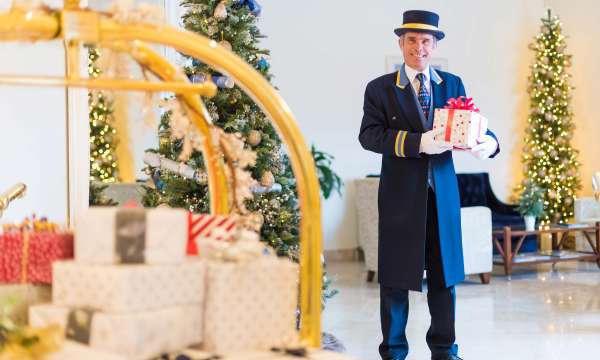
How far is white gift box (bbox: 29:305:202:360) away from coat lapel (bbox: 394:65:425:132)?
299cm

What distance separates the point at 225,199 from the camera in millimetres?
1283

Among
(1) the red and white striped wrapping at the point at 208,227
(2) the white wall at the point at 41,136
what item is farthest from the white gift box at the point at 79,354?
(2) the white wall at the point at 41,136

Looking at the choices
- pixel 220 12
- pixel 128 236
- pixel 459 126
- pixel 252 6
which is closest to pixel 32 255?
pixel 128 236

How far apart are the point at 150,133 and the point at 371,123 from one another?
3727 millimetres

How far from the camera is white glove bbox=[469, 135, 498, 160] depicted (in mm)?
3791

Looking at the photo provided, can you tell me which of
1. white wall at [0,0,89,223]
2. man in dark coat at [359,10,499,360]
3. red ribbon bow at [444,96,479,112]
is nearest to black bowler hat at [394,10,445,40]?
man in dark coat at [359,10,499,360]

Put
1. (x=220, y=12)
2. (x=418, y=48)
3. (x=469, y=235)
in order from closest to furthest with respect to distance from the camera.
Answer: (x=418, y=48), (x=220, y=12), (x=469, y=235)

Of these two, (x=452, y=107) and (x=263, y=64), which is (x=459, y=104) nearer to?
(x=452, y=107)

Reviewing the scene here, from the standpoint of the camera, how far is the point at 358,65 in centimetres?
1066

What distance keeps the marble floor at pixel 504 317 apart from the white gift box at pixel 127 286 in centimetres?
401

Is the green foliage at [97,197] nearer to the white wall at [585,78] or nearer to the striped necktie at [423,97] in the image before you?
the striped necktie at [423,97]

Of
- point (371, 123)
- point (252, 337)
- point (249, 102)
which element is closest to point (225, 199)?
point (252, 337)

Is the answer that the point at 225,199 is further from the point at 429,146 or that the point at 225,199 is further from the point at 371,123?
the point at 371,123

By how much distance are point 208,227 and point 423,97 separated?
9.66 feet
